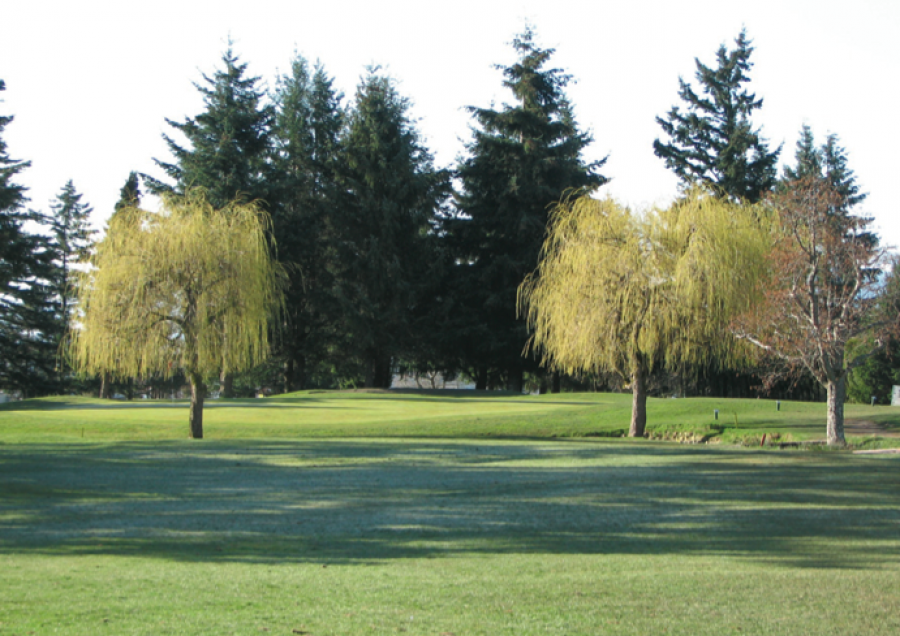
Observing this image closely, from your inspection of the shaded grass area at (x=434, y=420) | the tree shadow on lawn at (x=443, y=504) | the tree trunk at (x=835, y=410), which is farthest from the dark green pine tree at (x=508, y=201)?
the tree shadow on lawn at (x=443, y=504)

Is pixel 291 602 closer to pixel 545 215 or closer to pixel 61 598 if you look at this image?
pixel 61 598

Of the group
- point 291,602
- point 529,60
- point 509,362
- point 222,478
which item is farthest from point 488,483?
point 529,60

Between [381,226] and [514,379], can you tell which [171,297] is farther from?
[514,379]

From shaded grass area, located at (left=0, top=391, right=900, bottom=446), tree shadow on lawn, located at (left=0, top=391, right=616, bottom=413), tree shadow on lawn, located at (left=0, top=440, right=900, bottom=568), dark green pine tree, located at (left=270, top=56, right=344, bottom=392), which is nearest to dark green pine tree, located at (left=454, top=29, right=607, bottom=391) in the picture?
dark green pine tree, located at (left=270, top=56, right=344, bottom=392)

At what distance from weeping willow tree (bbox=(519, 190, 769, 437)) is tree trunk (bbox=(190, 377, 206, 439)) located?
11543 mm

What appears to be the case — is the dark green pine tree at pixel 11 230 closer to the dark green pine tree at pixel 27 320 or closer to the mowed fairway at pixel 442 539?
the dark green pine tree at pixel 27 320

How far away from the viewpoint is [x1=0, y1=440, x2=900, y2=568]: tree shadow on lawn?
31.9 feet

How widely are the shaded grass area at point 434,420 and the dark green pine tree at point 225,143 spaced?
15223 millimetres

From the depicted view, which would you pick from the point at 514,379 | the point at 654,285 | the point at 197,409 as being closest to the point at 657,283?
the point at 654,285

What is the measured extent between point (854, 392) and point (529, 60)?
90.8ft

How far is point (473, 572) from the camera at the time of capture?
826cm

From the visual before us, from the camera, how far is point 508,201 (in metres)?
47.7

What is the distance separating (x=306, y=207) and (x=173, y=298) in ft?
88.2

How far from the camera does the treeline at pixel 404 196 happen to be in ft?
153
